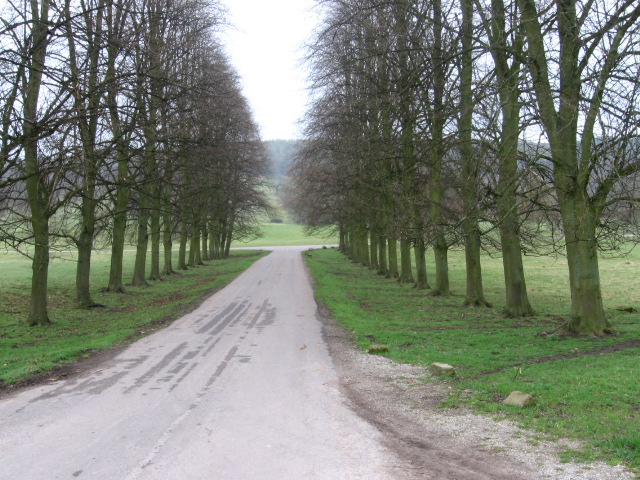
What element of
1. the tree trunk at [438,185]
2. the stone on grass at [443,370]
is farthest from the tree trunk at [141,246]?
the stone on grass at [443,370]

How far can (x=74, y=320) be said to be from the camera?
56.6 feet

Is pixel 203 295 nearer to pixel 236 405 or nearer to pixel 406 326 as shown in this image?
pixel 406 326

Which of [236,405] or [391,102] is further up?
[391,102]

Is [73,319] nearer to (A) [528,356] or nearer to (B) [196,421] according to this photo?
(B) [196,421]

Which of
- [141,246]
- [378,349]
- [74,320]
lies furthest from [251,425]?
[141,246]

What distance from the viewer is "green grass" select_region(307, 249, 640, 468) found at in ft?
20.0

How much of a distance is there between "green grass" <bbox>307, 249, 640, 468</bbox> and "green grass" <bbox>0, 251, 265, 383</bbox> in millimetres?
5727

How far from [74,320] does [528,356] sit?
1384cm

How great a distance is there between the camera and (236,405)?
23.6 ft

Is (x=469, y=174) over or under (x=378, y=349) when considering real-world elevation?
over

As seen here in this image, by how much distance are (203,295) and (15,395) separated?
48.5ft

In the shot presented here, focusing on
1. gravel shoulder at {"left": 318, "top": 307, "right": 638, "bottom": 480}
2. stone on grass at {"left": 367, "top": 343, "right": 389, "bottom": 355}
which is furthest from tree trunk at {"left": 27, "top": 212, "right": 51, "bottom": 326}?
gravel shoulder at {"left": 318, "top": 307, "right": 638, "bottom": 480}

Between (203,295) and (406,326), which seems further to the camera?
(203,295)

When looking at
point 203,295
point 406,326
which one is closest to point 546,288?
point 406,326
